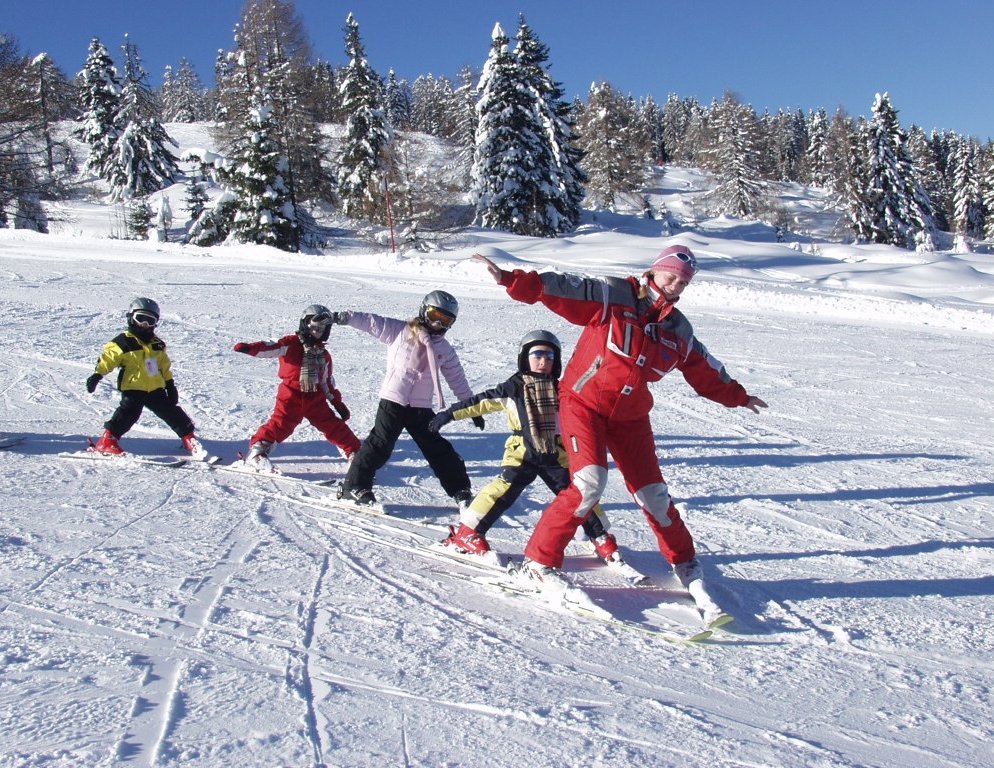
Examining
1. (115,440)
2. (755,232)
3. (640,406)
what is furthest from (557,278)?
(755,232)

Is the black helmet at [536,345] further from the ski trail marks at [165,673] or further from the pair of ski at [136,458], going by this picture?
the pair of ski at [136,458]

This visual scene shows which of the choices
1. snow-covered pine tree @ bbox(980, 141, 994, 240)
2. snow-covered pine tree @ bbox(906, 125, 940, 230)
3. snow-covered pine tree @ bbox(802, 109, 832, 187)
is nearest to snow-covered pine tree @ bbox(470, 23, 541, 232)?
snow-covered pine tree @ bbox(980, 141, 994, 240)

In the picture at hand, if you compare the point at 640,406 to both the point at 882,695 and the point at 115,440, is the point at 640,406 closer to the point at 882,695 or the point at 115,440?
the point at 882,695

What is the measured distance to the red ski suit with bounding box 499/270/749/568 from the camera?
3713mm

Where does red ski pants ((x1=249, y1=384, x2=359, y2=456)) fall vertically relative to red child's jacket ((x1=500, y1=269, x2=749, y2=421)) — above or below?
below

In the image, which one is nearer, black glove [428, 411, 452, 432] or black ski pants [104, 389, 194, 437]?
black glove [428, 411, 452, 432]

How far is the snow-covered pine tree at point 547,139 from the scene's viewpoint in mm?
33969

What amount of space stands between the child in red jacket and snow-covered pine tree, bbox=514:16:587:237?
28.9 meters

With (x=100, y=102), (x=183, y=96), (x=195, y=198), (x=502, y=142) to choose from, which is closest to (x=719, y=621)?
(x=502, y=142)

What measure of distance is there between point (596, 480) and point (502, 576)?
870 millimetres

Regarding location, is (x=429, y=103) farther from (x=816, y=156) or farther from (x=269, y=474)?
(x=269, y=474)

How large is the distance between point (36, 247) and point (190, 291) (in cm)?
751

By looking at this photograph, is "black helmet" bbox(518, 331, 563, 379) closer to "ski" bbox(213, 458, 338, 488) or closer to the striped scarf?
the striped scarf

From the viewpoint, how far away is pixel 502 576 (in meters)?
4.21
